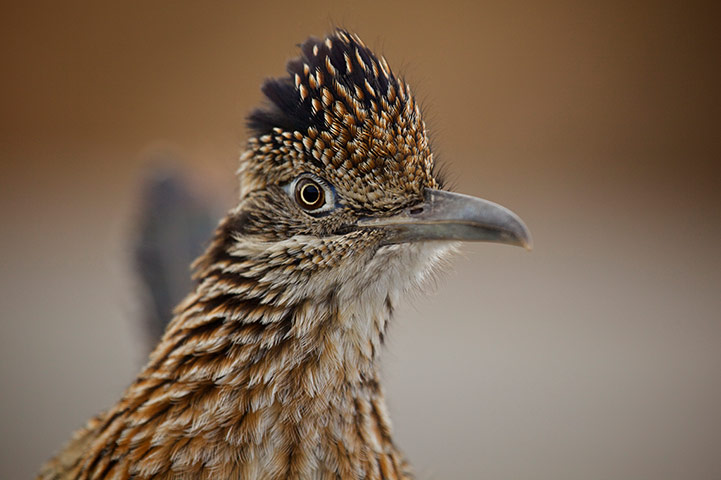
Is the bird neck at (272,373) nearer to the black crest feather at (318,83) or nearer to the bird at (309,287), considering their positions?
the bird at (309,287)

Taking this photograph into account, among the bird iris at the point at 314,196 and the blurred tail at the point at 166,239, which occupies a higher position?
the bird iris at the point at 314,196

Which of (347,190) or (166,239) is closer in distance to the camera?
(347,190)

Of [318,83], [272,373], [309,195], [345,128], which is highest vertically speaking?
[318,83]

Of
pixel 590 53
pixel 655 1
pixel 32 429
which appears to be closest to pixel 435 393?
pixel 32 429

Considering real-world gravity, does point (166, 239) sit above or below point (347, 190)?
below

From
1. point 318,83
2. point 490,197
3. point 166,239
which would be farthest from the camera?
point 490,197

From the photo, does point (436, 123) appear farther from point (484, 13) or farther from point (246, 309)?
point (484, 13)

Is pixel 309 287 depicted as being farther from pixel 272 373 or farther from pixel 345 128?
pixel 345 128

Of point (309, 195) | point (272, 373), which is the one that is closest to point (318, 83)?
point (309, 195)

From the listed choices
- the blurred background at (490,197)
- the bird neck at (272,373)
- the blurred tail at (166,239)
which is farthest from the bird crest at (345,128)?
the blurred background at (490,197)
